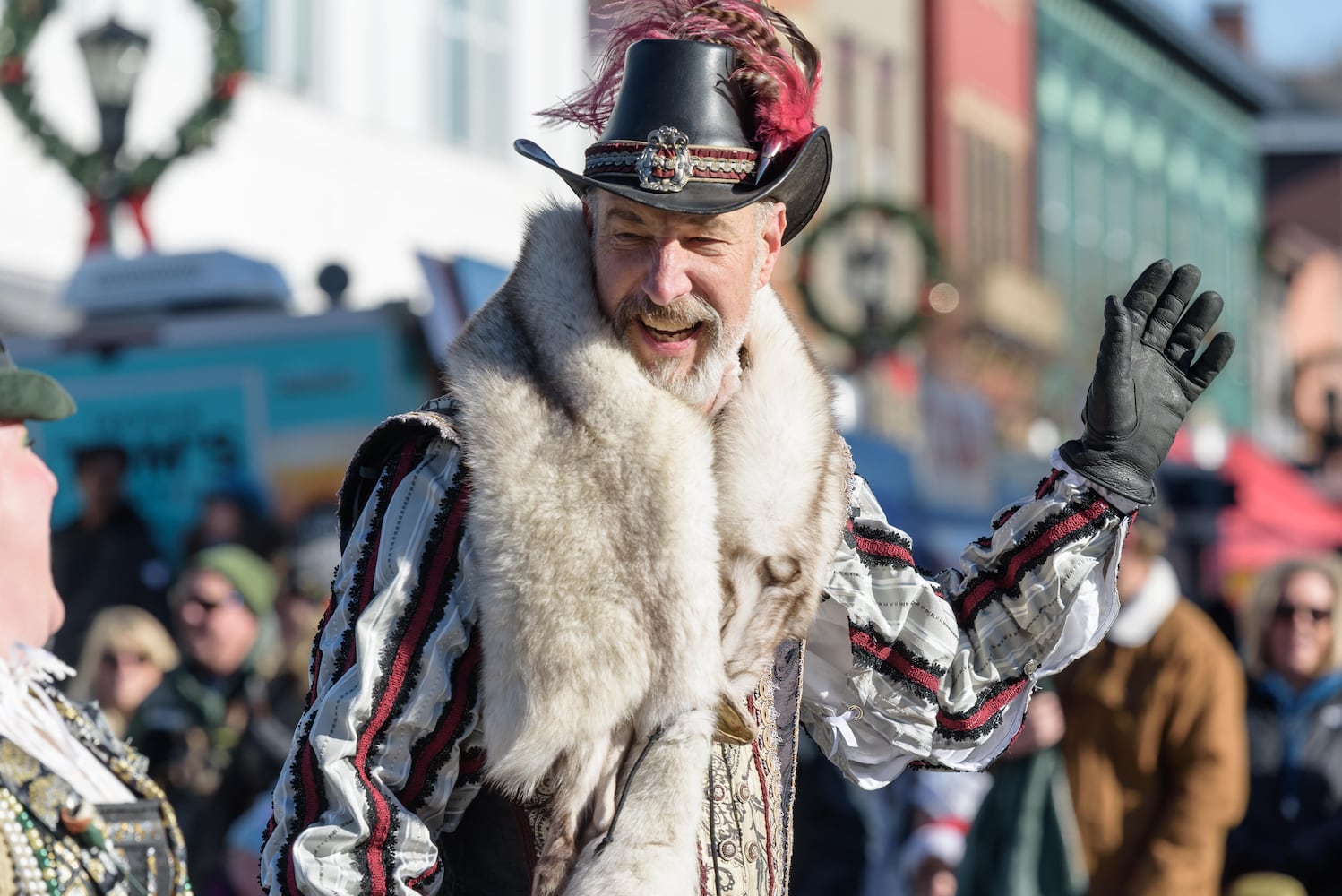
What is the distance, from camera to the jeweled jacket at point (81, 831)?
3232mm

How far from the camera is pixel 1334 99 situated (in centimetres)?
4912

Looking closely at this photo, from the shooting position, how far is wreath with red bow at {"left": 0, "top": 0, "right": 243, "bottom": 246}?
34.0ft

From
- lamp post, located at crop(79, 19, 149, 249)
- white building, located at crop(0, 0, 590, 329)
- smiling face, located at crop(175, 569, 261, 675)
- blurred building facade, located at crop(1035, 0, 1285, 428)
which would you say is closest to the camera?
smiling face, located at crop(175, 569, 261, 675)

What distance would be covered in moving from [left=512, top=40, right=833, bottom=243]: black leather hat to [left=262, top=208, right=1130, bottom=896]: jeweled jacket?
0.12 metres

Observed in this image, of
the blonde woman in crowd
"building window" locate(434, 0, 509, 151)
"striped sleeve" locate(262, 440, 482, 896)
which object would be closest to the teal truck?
the blonde woman in crowd

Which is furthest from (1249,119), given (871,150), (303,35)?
(303,35)

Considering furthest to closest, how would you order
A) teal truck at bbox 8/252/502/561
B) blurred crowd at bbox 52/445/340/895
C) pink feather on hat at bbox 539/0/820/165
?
teal truck at bbox 8/252/502/561
blurred crowd at bbox 52/445/340/895
pink feather on hat at bbox 539/0/820/165

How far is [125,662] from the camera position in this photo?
6.61m

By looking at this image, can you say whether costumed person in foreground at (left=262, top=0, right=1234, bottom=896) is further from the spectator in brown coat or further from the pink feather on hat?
the spectator in brown coat

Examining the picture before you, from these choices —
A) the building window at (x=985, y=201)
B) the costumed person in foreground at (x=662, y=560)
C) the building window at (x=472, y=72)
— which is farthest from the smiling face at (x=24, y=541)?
the building window at (x=985, y=201)

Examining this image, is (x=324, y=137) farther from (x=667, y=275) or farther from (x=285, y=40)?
(x=667, y=275)

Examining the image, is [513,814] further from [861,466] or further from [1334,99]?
[1334,99]

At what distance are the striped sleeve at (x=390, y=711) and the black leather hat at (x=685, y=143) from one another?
47cm

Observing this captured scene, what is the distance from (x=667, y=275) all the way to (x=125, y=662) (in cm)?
403
